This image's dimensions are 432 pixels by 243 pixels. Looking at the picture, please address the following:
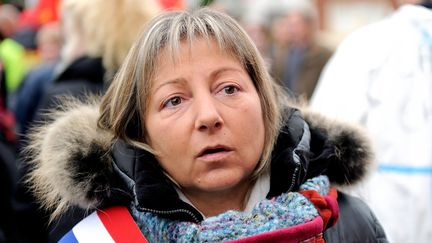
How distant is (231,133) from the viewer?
7.21 ft

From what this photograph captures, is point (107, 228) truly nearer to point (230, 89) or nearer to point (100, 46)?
point (230, 89)

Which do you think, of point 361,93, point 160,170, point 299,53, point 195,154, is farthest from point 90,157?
point 299,53

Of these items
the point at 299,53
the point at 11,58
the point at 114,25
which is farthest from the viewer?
the point at 11,58

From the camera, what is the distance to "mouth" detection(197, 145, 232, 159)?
218cm

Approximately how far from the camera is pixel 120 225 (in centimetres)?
223

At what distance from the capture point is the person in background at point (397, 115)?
11.5 ft

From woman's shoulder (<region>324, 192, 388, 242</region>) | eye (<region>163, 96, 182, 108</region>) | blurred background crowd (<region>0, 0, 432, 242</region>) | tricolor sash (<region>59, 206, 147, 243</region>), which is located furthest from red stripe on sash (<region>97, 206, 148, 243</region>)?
woman's shoulder (<region>324, 192, 388, 242</region>)

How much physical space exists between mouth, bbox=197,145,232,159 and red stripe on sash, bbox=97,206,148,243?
277 mm

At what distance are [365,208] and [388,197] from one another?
1.00 meters

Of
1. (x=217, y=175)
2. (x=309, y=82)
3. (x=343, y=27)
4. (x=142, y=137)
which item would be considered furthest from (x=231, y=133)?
(x=343, y=27)

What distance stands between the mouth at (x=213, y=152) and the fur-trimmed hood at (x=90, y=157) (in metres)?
0.27

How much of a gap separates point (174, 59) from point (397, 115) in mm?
1605

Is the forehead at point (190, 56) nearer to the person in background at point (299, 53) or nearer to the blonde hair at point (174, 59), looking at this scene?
the blonde hair at point (174, 59)

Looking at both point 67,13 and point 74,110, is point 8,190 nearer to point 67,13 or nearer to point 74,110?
point 67,13
